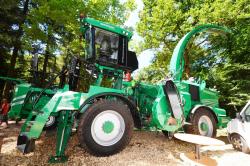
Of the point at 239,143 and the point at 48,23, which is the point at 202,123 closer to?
the point at 239,143

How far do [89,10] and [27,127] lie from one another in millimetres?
11072

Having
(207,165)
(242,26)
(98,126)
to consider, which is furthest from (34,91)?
(242,26)

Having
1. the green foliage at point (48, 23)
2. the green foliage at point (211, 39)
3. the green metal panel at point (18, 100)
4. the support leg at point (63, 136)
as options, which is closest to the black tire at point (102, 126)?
the support leg at point (63, 136)

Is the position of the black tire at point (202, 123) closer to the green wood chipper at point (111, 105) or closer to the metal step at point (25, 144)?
the green wood chipper at point (111, 105)

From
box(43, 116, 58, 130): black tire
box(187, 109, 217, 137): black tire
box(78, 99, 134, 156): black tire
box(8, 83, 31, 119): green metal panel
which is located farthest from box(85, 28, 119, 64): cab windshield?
box(8, 83, 31, 119): green metal panel

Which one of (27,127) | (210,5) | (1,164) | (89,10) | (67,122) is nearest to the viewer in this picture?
(1,164)

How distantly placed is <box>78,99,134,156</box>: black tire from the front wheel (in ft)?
9.42

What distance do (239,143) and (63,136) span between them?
5.27 m

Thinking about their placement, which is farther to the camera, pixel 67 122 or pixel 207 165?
pixel 67 122

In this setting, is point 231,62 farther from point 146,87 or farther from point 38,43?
point 38,43

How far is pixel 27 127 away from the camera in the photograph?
5207mm

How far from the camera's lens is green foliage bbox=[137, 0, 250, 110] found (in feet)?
53.1

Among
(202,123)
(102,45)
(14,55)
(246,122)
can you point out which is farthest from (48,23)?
(246,122)

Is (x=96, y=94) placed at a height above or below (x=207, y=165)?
above
